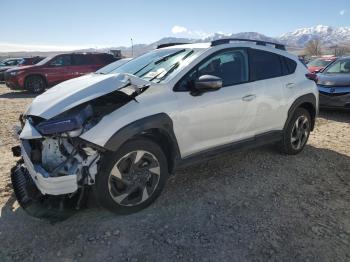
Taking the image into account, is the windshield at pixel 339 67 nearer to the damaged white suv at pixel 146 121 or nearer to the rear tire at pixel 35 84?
the damaged white suv at pixel 146 121

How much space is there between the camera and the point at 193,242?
3.25 metres

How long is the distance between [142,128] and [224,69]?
150 cm

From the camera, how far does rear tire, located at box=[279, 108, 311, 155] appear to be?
5.34 meters

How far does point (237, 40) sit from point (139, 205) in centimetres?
253

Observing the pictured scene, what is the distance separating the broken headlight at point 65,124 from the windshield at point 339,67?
27.4ft

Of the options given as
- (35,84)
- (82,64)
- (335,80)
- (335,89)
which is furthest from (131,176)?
(82,64)

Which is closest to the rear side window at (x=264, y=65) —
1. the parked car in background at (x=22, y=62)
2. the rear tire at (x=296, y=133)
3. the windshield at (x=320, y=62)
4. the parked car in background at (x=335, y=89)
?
the rear tire at (x=296, y=133)

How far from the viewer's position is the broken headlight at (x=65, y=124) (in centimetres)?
314

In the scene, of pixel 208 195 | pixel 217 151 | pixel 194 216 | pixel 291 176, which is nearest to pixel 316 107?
pixel 291 176

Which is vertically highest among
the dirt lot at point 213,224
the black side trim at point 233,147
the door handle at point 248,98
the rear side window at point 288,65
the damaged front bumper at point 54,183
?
the rear side window at point 288,65

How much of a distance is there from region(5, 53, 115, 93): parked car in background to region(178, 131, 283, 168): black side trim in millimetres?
11694

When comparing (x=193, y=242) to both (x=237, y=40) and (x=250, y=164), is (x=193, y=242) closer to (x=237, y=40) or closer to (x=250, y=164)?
(x=250, y=164)

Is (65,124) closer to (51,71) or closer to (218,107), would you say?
(218,107)

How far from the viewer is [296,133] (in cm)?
554
